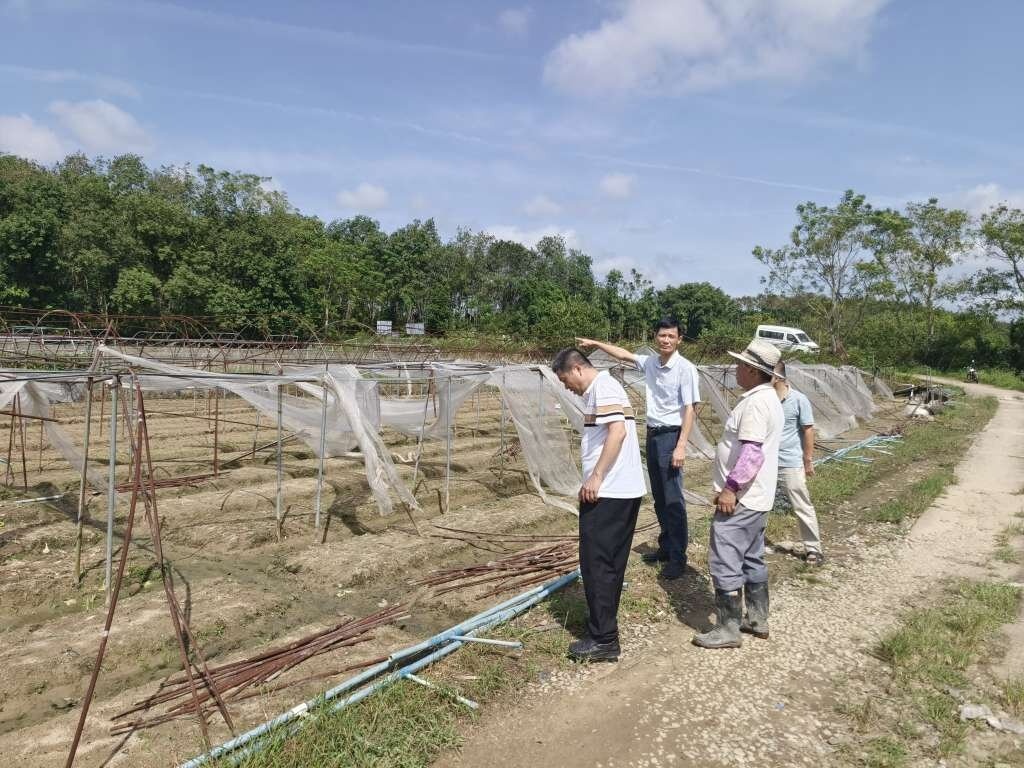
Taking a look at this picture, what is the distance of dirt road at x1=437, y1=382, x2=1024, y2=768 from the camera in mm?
2607

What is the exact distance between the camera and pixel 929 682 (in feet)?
10.4

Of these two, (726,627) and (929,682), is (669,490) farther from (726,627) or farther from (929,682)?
(929,682)

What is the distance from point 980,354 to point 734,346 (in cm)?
1503

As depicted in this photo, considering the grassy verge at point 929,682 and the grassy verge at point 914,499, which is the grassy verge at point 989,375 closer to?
the grassy verge at point 914,499

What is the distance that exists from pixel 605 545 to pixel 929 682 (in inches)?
68.8

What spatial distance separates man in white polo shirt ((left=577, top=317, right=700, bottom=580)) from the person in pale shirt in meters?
1.11

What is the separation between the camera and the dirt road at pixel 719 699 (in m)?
2.61

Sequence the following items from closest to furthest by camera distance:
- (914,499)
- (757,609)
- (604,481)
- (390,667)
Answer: (604,481)
(390,667)
(757,609)
(914,499)

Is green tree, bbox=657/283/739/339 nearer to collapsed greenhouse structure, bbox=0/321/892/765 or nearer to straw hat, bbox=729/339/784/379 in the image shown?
collapsed greenhouse structure, bbox=0/321/892/765

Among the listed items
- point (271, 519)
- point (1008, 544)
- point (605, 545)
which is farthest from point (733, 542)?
point (271, 519)

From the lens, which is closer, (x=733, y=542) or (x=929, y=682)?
(x=929, y=682)

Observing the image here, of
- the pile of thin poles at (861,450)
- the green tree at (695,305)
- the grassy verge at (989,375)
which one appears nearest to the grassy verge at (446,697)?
the pile of thin poles at (861,450)

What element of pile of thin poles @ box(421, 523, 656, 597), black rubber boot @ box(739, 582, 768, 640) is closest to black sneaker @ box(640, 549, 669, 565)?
pile of thin poles @ box(421, 523, 656, 597)

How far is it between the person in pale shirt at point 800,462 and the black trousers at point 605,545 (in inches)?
92.2
